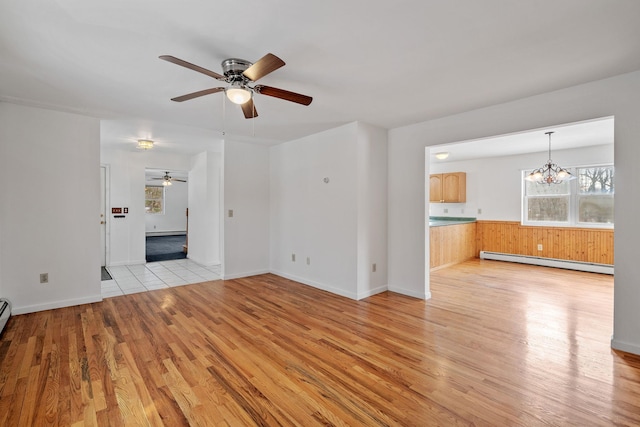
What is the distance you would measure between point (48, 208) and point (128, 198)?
114 inches

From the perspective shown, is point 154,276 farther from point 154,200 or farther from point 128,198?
point 154,200

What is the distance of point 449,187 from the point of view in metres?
7.75

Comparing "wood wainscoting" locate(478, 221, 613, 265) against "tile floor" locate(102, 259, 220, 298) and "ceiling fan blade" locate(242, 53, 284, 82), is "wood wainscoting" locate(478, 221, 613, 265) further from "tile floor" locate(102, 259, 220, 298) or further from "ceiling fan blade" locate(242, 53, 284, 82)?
"ceiling fan blade" locate(242, 53, 284, 82)

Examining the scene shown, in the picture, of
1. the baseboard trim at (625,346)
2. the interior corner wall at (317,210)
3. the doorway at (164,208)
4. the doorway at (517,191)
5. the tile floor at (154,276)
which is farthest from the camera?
the doorway at (164,208)

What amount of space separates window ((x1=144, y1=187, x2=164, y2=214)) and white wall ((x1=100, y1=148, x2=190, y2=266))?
6.13m

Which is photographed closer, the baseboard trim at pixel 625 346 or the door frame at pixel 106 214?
the baseboard trim at pixel 625 346

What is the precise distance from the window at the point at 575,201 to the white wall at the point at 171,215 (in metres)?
11.8

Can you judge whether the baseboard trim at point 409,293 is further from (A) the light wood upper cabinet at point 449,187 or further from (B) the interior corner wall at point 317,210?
(A) the light wood upper cabinet at point 449,187

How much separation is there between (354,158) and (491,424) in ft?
10.5

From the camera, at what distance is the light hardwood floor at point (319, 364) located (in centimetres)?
186

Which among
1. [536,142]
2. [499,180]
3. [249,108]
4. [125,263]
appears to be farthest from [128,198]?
[499,180]

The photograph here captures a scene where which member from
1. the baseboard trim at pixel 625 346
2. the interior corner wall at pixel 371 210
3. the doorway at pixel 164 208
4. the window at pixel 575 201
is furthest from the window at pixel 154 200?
the baseboard trim at pixel 625 346

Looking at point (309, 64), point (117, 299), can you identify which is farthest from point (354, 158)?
point (117, 299)

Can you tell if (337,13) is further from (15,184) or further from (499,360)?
(15,184)
